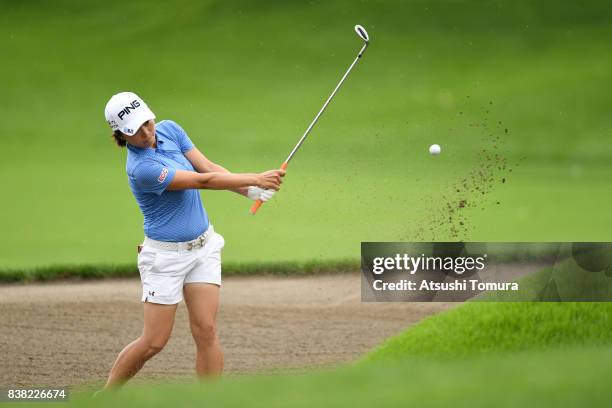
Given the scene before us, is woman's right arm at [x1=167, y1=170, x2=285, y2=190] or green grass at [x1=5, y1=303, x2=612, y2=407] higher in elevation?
woman's right arm at [x1=167, y1=170, x2=285, y2=190]

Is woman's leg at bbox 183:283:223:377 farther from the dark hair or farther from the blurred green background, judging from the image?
the blurred green background

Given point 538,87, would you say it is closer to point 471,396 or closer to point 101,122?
point 101,122

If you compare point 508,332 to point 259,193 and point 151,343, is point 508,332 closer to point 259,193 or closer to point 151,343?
point 259,193

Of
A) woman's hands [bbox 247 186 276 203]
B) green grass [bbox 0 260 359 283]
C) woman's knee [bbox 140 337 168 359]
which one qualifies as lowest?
woman's knee [bbox 140 337 168 359]

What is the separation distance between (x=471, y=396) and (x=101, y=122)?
11.5 meters

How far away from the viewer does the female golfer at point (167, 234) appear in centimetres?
643

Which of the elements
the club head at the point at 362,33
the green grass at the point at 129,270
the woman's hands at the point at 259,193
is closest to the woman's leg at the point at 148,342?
the woman's hands at the point at 259,193

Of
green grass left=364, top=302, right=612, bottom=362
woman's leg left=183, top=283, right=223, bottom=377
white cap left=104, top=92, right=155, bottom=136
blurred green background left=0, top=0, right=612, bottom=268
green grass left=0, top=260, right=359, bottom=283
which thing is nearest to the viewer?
white cap left=104, top=92, right=155, bottom=136

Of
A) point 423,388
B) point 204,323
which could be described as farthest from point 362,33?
point 423,388

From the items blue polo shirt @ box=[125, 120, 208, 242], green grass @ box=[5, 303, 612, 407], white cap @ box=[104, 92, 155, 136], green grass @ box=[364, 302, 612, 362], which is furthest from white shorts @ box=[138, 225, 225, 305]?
green grass @ box=[364, 302, 612, 362]

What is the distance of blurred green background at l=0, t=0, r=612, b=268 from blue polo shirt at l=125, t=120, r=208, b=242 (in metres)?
4.83

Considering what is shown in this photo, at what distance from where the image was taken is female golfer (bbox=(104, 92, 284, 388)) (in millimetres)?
6430

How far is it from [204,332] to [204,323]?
63 mm

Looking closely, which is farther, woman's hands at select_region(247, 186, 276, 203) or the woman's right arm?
woman's hands at select_region(247, 186, 276, 203)
